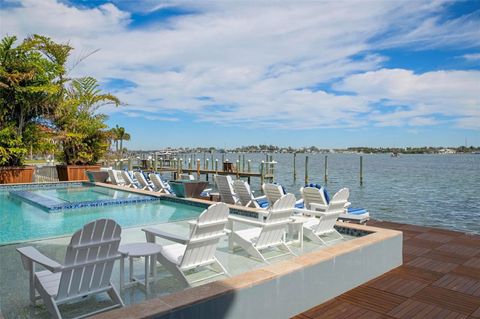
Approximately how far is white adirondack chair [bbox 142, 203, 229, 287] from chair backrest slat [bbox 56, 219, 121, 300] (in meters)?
0.73

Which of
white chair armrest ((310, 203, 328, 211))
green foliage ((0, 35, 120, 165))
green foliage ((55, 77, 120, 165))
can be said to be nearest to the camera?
white chair armrest ((310, 203, 328, 211))

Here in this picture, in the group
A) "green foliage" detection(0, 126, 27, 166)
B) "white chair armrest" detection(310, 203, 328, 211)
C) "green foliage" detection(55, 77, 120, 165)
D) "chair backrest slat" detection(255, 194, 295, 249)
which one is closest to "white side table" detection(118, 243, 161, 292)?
"chair backrest slat" detection(255, 194, 295, 249)

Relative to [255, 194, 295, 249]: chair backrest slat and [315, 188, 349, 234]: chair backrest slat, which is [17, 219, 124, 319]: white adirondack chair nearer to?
[255, 194, 295, 249]: chair backrest slat

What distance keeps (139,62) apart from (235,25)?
7.79 meters

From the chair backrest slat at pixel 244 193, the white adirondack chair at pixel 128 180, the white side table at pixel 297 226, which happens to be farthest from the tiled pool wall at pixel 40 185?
the white side table at pixel 297 226

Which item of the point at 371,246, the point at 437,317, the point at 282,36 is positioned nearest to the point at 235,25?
the point at 282,36

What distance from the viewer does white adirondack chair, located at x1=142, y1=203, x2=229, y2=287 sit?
3.63 m

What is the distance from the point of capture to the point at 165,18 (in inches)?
515

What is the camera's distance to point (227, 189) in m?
9.44

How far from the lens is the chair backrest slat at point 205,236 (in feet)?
12.0

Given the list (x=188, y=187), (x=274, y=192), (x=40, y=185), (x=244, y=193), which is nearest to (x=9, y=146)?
(x=40, y=185)

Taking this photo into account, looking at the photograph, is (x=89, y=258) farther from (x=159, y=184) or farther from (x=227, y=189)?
(x=159, y=184)

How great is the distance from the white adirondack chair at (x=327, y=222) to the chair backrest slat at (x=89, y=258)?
9.86ft

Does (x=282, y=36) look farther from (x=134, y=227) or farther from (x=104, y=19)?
(x=134, y=227)
